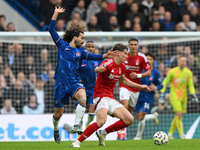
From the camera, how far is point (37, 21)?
56.0ft

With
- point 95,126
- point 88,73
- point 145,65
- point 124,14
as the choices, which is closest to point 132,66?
point 145,65

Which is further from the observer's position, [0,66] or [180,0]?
[180,0]

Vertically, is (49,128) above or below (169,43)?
below

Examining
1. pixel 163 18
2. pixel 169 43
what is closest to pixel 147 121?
pixel 169 43

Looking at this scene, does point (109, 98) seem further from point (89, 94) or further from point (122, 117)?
point (89, 94)

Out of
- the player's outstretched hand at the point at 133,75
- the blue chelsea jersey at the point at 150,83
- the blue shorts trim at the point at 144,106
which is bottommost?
the blue shorts trim at the point at 144,106

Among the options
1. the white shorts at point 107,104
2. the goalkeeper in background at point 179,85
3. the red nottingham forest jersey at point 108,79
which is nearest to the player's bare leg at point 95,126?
the white shorts at point 107,104

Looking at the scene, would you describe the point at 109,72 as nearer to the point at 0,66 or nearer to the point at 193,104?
the point at 0,66

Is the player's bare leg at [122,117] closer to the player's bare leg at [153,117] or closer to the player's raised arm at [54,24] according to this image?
the player's raised arm at [54,24]

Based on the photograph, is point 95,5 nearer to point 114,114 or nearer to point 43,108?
point 43,108

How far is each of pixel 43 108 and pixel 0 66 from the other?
70.8 inches

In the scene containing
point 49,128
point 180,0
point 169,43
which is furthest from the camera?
point 180,0

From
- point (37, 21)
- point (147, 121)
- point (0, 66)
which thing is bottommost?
point (147, 121)

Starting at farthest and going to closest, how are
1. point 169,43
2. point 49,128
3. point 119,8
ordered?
point 119,8 < point 169,43 < point 49,128
